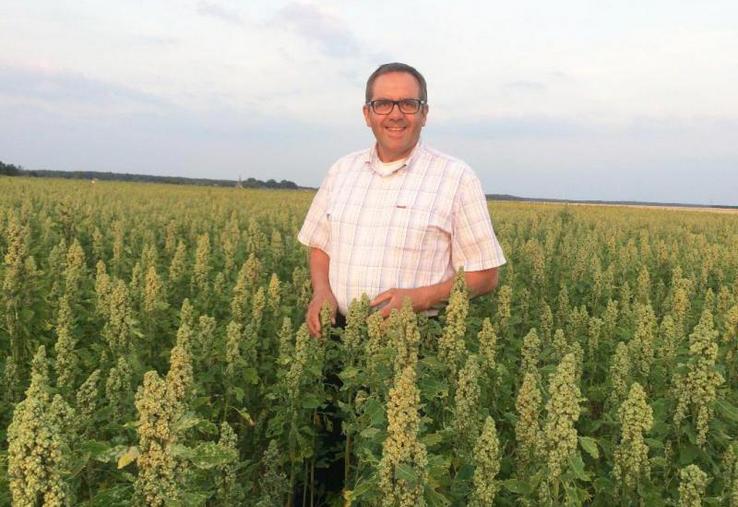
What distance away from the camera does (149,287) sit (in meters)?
5.02

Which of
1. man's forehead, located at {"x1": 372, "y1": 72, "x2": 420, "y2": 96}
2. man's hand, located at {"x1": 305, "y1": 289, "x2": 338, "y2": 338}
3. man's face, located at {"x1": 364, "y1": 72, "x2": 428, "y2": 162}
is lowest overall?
man's hand, located at {"x1": 305, "y1": 289, "x2": 338, "y2": 338}

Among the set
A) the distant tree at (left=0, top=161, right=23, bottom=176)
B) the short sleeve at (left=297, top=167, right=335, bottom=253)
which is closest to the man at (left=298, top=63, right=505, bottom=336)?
the short sleeve at (left=297, top=167, right=335, bottom=253)

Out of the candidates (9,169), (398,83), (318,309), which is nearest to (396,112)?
(398,83)

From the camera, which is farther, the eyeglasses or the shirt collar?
the shirt collar

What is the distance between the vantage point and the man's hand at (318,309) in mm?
3891

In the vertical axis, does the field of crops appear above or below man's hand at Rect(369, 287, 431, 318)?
below

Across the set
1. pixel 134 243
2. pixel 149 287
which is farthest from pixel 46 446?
pixel 134 243

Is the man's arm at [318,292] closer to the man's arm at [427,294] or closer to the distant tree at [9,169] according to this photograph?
the man's arm at [427,294]

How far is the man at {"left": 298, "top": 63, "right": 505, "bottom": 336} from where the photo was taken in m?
3.67

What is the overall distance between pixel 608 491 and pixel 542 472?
0.75 m

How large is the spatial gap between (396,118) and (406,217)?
2.01ft

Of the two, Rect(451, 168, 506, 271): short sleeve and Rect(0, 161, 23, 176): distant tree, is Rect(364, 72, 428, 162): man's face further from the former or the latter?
Rect(0, 161, 23, 176): distant tree

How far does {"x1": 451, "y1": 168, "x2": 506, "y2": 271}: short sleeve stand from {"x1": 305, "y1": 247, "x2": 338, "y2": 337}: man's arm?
921 millimetres

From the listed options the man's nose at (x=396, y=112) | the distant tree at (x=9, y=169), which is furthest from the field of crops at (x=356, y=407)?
the distant tree at (x=9, y=169)
